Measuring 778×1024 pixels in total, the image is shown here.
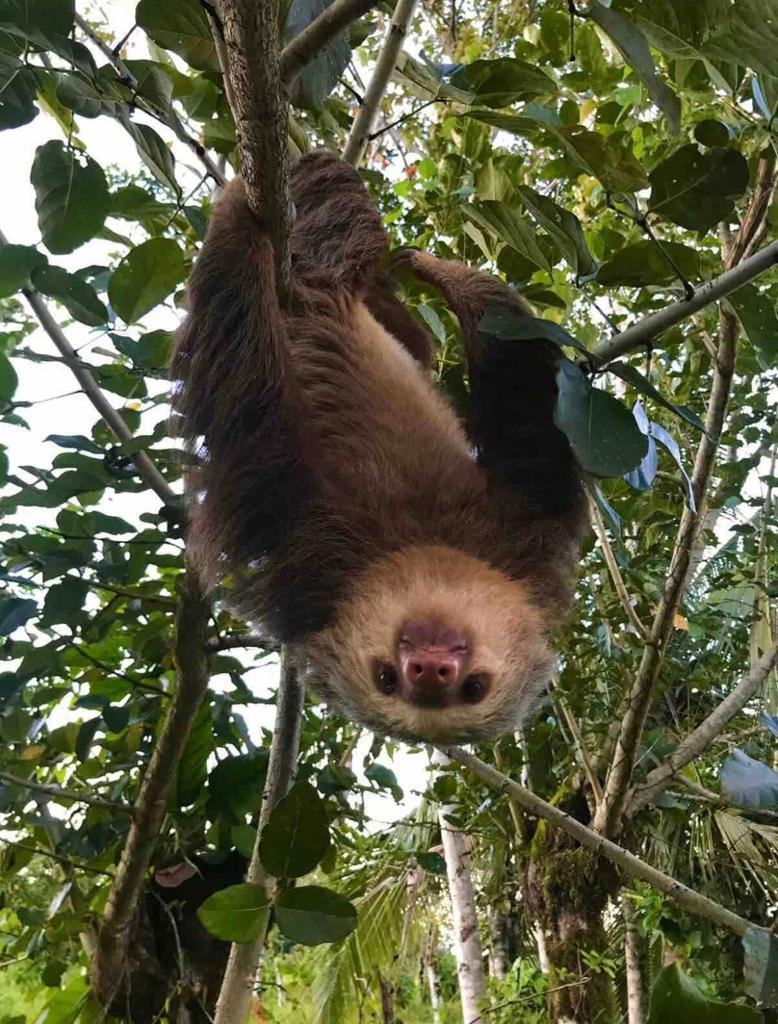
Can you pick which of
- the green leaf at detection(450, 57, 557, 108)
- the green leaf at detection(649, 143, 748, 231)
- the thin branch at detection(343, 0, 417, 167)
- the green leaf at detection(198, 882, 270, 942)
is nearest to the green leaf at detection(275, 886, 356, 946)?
the green leaf at detection(198, 882, 270, 942)

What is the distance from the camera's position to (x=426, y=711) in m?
2.11

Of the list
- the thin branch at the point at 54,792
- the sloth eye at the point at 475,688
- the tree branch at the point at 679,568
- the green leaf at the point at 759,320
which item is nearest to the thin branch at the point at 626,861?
the sloth eye at the point at 475,688

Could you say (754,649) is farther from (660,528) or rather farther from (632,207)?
(632,207)

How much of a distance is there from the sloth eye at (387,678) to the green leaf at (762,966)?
917mm

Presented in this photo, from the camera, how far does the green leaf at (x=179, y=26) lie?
1819 millimetres

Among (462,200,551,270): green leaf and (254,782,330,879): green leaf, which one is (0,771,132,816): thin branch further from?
(462,200,551,270): green leaf

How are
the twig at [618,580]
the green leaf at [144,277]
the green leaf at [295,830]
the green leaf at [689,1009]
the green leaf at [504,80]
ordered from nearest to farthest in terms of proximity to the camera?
1. the green leaf at [689,1009]
2. the green leaf at [295,830]
3. the green leaf at [504,80]
4. the green leaf at [144,277]
5. the twig at [618,580]

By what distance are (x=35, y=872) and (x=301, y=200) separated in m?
4.02

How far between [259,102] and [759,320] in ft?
3.61

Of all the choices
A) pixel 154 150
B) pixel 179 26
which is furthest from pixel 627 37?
pixel 154 150

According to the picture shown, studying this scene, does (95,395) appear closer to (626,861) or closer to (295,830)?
(295,830)

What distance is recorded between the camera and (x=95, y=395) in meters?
2.48

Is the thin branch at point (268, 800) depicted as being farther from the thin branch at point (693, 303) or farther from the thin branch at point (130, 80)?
the thin branch at point (130, 80)

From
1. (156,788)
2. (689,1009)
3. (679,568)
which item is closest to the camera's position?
(689,1009)
